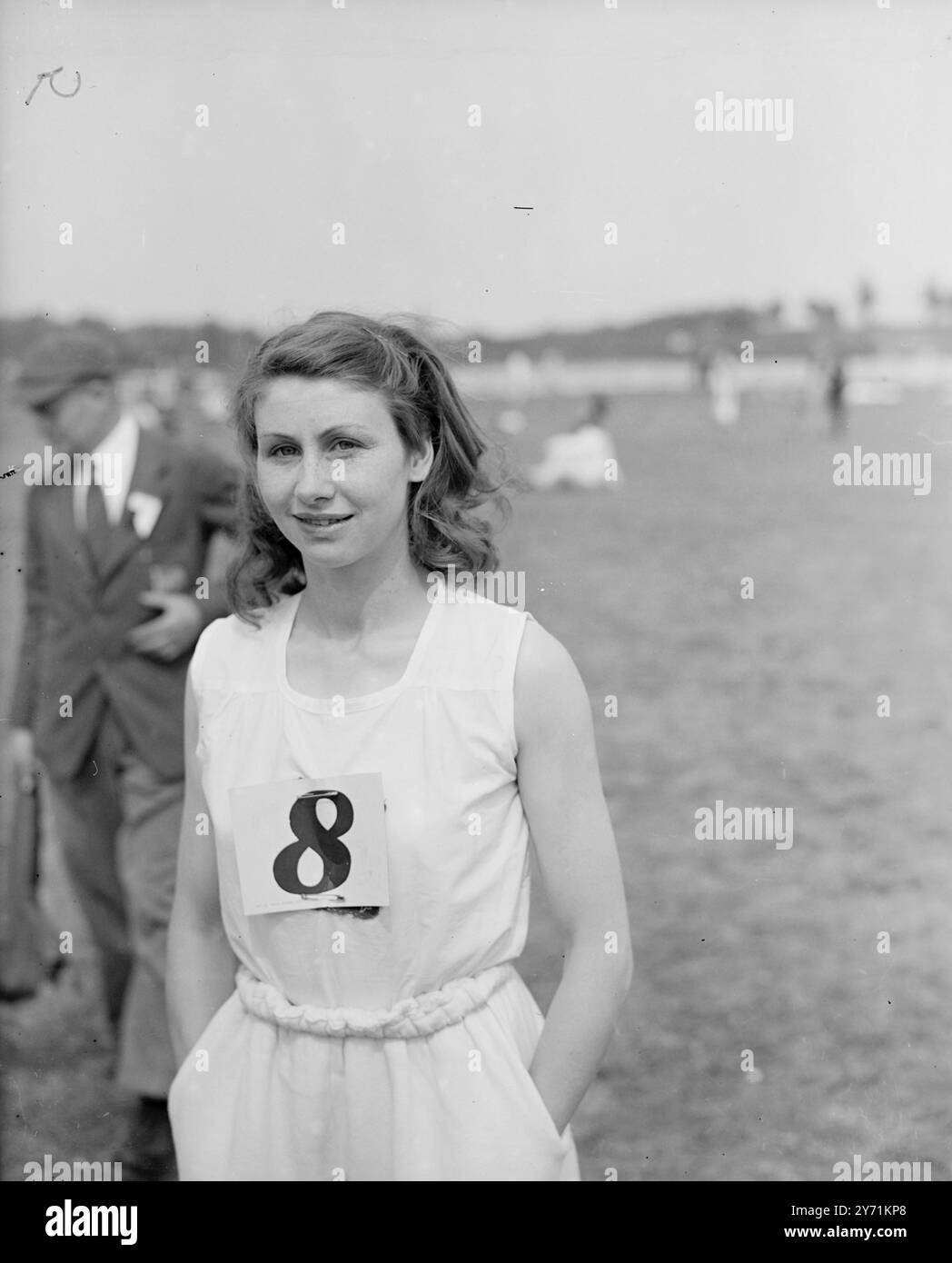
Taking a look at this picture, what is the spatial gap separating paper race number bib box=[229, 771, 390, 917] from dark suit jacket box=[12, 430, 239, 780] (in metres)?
1.23

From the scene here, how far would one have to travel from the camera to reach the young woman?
1.48m

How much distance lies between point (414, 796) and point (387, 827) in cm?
4

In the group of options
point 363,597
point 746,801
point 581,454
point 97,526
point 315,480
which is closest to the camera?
point 315,480

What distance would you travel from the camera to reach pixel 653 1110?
269 centimetres

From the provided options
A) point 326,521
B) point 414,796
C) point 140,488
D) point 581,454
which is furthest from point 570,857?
point 581,454

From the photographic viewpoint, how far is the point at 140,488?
2725 millimetres

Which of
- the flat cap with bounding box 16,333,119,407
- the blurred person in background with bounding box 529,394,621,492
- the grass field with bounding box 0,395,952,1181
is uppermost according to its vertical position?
the blurred person in background with bounding box 529,394,621,492

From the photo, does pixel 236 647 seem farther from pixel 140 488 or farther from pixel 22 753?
pixel 22 753

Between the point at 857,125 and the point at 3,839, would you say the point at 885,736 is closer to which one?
the point at 857,125

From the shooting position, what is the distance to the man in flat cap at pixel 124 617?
2721 mm

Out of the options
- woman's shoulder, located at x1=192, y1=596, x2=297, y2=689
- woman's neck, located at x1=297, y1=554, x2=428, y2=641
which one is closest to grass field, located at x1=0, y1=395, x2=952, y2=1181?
woman's neck, located at x1=297, y1=554, x2=428, y2=641

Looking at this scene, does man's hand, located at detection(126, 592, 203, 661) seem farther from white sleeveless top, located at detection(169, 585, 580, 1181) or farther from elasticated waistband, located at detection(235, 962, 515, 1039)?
elasticated waistband, located at detection(235, 962, 515, 1039)

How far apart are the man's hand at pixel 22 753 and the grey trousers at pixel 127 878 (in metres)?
0.09

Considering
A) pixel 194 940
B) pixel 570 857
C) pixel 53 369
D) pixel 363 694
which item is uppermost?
pixel 53 369
